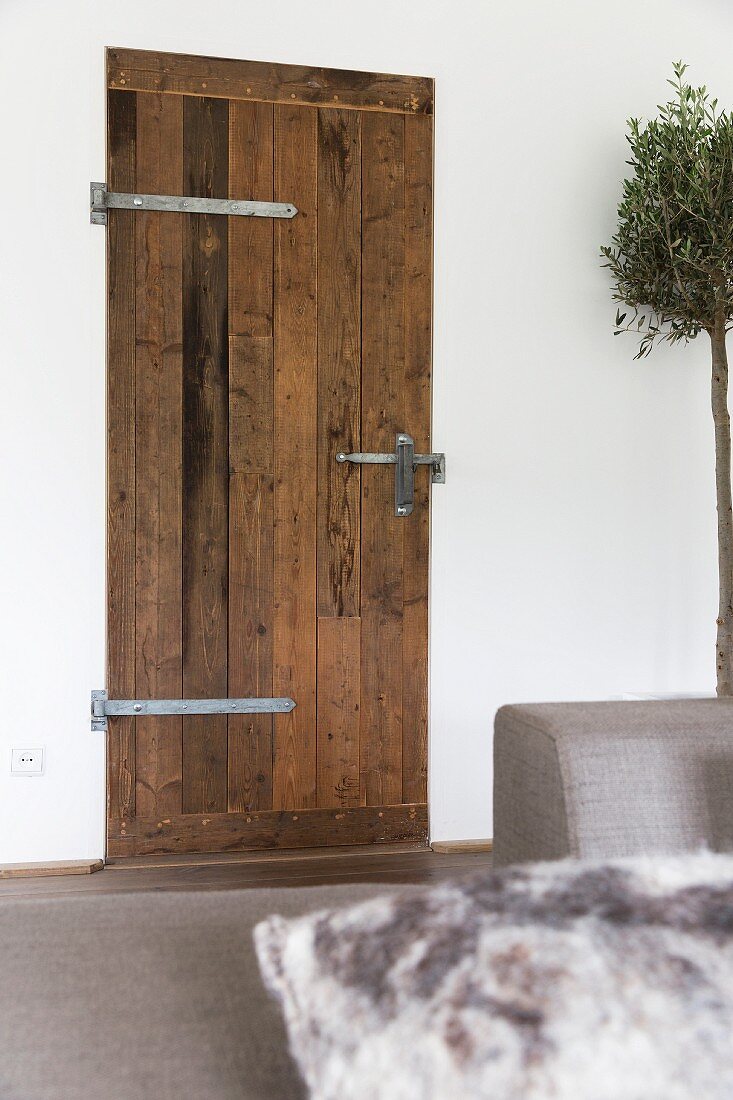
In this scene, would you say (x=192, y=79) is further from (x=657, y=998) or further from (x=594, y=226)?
(x=657, y=998)

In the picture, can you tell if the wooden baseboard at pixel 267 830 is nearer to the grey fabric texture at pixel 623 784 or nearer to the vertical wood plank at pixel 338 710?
the vertical wood plank at pixel 338 710

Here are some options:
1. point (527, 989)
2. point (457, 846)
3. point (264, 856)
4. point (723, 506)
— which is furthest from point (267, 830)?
point (527, 989)

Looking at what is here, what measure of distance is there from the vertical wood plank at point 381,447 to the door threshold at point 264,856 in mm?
144

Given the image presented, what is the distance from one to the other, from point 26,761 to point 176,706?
1.46 feet

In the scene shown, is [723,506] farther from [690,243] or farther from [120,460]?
[120,460]

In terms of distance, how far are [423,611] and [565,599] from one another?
48 centimetres

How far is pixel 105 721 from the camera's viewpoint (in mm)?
2635

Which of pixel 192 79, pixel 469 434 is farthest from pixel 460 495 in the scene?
pixel 192 79

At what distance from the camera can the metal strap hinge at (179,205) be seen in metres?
2.63

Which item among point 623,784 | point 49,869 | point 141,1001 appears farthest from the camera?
point 49,869

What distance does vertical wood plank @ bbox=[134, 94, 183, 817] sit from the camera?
8.75ft

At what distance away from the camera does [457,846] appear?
2809 mm

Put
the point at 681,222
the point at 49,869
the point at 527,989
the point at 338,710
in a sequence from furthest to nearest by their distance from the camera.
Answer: the point at 338,710
the point at 681,222
the point at 49,869
the point at 527,989

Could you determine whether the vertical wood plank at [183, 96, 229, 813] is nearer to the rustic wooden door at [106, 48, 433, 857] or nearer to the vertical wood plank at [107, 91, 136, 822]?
the rustic wooden door at [106, 48, 433, 857]
